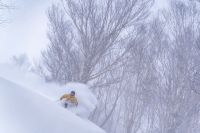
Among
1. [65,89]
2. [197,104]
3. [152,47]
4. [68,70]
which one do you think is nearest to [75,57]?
[68,70]

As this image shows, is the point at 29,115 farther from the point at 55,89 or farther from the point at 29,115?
the point at 55,89

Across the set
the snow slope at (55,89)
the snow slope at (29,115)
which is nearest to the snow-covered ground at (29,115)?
the snow slope at (29,115)

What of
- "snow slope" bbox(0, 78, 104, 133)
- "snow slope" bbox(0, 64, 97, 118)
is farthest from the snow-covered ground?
"snow slope" bbox(0, 64, 97, 118)

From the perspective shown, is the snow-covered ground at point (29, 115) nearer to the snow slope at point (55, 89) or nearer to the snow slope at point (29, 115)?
the snow slope at point (29, 115)

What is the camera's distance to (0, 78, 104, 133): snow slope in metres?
4.28

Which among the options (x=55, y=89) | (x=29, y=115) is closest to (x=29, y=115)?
(x=29, y=115)

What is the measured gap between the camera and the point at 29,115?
15.2 feet

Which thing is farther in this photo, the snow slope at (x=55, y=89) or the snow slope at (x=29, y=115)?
the snow slope at (x=55, y=89)

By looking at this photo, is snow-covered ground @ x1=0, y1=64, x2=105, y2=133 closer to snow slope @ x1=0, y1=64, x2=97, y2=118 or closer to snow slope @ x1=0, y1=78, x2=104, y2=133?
snow slope @ x1=0, y1=78, x2=104, y2=133

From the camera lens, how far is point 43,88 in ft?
39.3

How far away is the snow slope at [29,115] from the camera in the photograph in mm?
4277

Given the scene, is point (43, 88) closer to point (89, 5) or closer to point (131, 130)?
point (89, 5)

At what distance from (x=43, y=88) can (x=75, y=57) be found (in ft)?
7.66

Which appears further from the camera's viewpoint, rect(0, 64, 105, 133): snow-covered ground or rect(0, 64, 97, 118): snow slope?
rect(0, 64, 97, 118): snow slope
